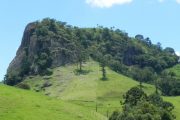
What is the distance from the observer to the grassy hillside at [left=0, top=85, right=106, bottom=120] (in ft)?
374

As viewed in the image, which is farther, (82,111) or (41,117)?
(82,111)

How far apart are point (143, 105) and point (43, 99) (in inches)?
1313

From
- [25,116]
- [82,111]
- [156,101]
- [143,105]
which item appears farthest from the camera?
[156,101]

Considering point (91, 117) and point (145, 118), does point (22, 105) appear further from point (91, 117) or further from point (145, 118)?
point (145, 118)

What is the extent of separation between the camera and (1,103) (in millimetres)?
121500

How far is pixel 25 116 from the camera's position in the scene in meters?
113

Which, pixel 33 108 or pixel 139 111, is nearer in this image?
pixel 139 111

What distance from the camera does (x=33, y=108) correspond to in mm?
123500

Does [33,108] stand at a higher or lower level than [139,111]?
higher

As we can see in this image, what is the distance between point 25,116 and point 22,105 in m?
12.0

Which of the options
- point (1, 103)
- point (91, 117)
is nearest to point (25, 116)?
point (1, 103)

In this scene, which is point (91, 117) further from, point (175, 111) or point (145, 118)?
point (175, 111)

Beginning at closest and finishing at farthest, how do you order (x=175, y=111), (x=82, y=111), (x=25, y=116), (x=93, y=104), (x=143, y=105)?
(x=25, y=116)
(x=143, y=105)
(x=82, y=111)
(x=175, y=111)
(x=93, y=104)

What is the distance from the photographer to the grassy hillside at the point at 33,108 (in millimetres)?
114125
